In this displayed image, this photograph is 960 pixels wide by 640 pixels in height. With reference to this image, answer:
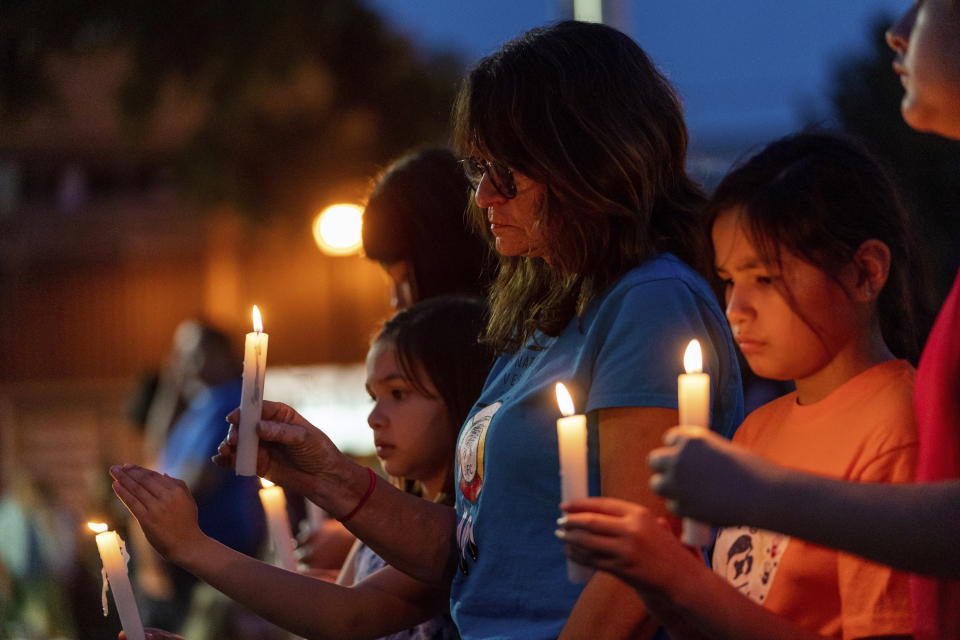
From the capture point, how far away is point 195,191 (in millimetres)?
14141

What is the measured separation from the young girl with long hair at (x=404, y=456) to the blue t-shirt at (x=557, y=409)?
0.44m

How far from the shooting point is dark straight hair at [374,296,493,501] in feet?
8.68

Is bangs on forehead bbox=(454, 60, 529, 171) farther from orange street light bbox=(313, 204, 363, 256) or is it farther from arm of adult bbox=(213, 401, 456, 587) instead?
orange street light bbox=(313, 204, 363, 256)

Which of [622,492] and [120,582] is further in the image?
[120,582]

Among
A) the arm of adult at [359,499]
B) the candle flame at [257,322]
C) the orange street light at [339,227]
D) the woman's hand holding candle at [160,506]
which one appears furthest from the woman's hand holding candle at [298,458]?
the orange street light at [339,227]

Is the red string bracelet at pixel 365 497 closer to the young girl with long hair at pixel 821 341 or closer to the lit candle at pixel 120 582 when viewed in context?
the lit candle at pixel 120 582

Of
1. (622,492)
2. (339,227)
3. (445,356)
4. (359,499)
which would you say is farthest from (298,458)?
(339,227)

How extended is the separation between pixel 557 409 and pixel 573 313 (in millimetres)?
245

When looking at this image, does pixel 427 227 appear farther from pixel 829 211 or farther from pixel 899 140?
pixel 899 140

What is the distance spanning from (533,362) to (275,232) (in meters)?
13.4

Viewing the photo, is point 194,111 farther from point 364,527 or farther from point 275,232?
point 364,527

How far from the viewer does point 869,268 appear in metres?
1.73

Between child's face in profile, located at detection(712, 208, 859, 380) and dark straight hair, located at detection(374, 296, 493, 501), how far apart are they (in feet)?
3.13

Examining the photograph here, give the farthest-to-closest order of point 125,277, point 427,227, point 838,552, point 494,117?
point 125,277 → point 427,227 → point 494,117 → point 838,552
